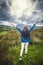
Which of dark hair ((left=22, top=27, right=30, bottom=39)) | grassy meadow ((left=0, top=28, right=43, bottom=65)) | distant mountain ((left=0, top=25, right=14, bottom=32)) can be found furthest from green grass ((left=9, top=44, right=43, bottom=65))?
distant mountain ((left=0, top=25, right=14, bottom=32))

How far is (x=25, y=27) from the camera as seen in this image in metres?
2.08

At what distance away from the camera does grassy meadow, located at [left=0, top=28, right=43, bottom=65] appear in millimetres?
2027

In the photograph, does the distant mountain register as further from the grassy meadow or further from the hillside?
the hillside

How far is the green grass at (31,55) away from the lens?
2023mm

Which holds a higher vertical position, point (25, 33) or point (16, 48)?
point (25, 33)

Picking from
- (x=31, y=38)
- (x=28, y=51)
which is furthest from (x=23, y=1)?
(x=28, y=51)

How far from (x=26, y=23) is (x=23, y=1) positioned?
0.86ft

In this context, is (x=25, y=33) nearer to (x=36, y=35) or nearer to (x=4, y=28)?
(x=36, y=35)

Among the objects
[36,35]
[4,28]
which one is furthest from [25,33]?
[4,28]

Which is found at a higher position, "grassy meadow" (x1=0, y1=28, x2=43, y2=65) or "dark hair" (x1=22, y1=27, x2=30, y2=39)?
"dark hair" (x1=22, y1=27, x2=30, y2=39)

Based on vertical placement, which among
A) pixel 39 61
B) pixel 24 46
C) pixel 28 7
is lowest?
pixel 39 61

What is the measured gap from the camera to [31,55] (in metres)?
2.04

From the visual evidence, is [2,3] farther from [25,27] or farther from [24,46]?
[24,46]

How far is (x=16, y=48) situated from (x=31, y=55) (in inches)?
7.2
